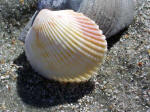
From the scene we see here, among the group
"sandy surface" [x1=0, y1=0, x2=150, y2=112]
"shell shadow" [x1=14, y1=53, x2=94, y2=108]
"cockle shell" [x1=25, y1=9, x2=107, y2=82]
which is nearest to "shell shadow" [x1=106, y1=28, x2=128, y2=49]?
"sandy surface" [x1=0, y1=0, x2=150, y2=112]

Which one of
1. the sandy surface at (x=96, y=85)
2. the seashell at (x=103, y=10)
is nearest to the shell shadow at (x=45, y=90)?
the sandy surface at (x=96, y=85)

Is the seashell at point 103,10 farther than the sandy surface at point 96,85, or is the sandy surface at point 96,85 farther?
the seashell at point 103,10

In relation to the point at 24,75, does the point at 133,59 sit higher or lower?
higher

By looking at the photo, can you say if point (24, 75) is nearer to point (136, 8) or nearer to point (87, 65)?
point (87, 65)

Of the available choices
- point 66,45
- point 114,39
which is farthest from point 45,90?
point 114,39

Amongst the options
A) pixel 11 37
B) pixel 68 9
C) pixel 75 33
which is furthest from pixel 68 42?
pixel 11 37

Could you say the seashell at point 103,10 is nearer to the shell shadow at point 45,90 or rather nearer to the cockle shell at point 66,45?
the cockle shell at point 66,45

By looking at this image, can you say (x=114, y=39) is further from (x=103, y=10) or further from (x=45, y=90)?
(x=45, y=90)

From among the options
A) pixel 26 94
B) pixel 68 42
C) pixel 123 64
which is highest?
pixel 68 42
